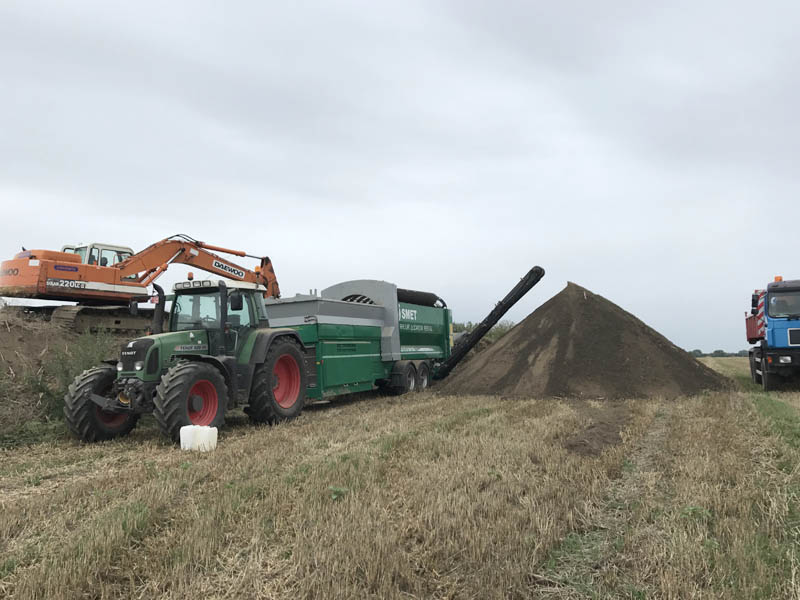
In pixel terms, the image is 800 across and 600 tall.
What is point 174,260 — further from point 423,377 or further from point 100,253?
point 423,377

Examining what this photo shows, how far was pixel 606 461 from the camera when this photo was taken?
5883 mm

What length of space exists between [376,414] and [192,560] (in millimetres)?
6542

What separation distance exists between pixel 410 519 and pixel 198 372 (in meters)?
4.61

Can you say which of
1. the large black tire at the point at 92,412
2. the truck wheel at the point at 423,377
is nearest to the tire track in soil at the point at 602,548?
the large black tire at the point at 92,412

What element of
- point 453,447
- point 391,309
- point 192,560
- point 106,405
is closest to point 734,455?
point 453,447

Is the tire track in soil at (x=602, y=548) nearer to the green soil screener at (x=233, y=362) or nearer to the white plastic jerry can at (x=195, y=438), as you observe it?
the white plastic jerry can at (x=195, y=438)

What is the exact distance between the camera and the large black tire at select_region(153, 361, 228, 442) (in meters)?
7.40

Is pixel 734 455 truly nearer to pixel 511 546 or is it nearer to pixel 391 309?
pixel 511 546

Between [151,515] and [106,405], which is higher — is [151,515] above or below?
below

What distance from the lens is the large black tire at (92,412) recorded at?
310 inches

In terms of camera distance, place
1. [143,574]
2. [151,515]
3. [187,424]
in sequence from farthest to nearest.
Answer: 1. [187,424]
2. [151,515]
3. [143,574]

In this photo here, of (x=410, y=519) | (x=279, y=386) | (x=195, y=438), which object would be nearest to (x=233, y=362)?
(x=279, y=386)

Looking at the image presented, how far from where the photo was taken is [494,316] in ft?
55.0

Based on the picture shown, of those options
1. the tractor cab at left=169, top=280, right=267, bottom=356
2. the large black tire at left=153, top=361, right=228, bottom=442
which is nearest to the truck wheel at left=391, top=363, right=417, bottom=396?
the tractor cab at left=169, top=280, right=267, bottom=356
